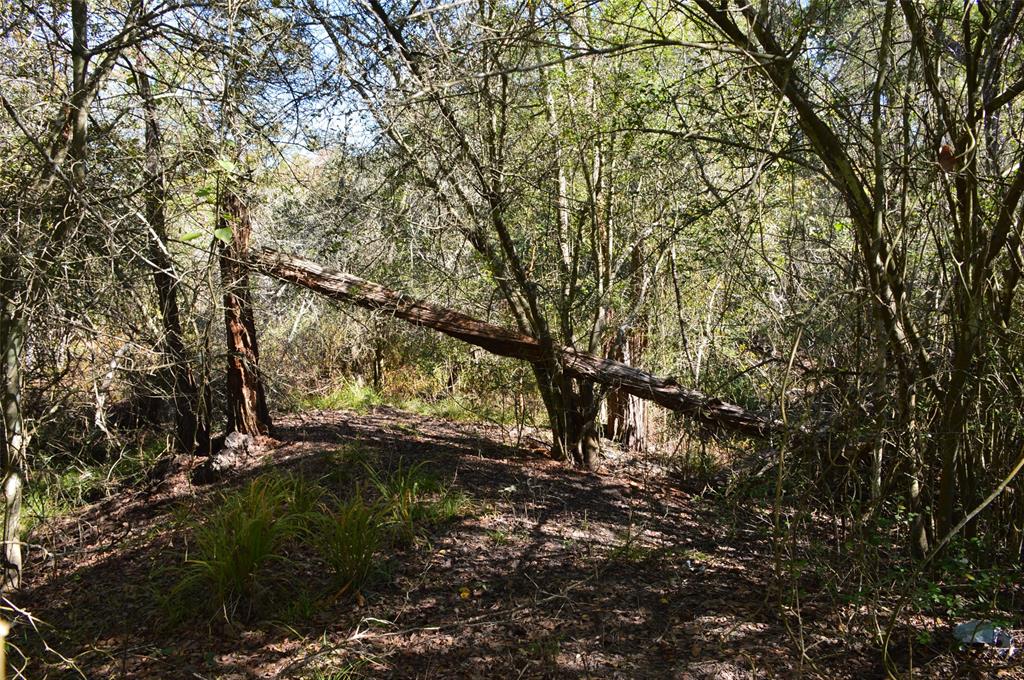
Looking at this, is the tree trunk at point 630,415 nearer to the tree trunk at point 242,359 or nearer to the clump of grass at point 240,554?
the tree trunk at point 242,359

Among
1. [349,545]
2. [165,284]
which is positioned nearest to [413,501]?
[349,545]

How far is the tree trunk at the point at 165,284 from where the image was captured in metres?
3.99

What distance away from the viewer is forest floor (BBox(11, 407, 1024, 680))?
→ 3.61 m

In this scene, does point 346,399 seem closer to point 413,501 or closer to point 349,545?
point 413,501

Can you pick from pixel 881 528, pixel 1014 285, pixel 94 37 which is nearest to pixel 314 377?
pixel 94 37

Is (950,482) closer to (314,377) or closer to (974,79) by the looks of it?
(974,79)

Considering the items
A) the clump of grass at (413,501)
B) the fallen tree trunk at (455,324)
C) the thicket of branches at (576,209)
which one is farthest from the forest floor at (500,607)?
the fallen tree trunk at (455,324)

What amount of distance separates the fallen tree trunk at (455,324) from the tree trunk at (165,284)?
90 cm

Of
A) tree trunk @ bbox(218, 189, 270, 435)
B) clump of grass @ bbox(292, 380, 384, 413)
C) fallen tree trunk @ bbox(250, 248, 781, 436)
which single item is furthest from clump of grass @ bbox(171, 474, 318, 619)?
clump of grass @ bbox(292, 380, 384, 413)

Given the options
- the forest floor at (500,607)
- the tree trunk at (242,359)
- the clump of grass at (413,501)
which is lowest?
the forest floor at (500,607)

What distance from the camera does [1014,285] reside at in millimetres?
3812

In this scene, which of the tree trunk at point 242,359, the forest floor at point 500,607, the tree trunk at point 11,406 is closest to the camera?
the forest floor at point 500,607

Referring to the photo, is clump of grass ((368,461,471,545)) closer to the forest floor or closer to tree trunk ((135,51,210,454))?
the forest floor

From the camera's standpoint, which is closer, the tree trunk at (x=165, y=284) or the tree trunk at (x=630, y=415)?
the tree trunk at (x=165, y=284)
